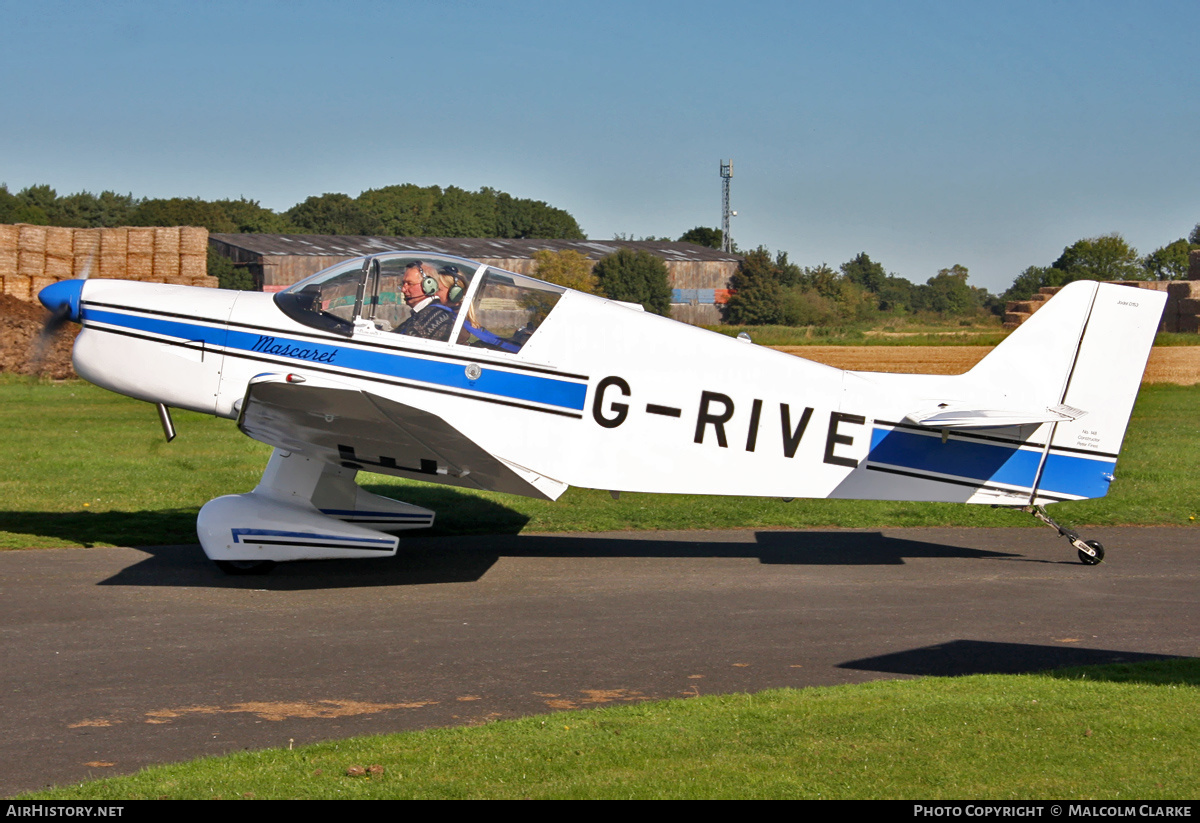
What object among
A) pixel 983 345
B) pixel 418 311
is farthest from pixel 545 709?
pixel 983 345

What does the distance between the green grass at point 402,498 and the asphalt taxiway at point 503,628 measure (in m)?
0.73

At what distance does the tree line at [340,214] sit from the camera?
6775 centimetres

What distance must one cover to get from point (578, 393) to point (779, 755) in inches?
163

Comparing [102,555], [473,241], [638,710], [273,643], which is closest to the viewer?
[638,710]

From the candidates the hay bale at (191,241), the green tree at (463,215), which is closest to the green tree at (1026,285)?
the green tree at (463,215)

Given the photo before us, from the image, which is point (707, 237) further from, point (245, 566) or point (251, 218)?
point (245, 566)

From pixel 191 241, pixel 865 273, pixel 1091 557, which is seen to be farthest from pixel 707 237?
pixel 1091 557

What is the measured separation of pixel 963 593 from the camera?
764 centimetres

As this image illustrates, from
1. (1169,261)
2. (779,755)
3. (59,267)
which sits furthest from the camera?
(1169,261)

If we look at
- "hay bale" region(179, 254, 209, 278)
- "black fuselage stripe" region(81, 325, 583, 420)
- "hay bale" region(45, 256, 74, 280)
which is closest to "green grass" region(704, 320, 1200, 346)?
"hay bale" region(179, 254, 209, 278)

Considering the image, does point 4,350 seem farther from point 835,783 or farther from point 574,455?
point 835,783

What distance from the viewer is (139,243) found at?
88.0ft

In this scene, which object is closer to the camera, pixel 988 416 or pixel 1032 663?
pixel 1032 663

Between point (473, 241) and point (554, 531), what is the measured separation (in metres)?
44.7
